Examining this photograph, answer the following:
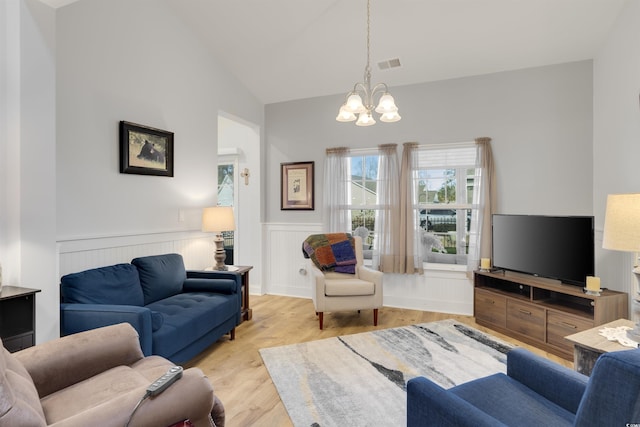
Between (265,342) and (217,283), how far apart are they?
739 mm

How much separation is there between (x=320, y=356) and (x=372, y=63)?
10.7 feet

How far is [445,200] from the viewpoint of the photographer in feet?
13.6

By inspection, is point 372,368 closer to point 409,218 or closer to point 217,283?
point 217,283

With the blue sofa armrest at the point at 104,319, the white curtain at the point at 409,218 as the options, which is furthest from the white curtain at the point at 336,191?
the blue sofa armrest at the point at 104,319

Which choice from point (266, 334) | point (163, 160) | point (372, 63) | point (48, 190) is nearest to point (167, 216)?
point (163, 160)

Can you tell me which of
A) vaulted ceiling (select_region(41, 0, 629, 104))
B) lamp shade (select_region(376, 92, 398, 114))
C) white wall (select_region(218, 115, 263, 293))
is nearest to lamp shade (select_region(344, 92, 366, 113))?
lamp shade (select_region(376, 92, 398, 114))

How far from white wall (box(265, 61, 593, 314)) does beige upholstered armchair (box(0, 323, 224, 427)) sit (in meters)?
3.21

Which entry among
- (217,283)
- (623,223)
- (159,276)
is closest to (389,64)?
(623,223)

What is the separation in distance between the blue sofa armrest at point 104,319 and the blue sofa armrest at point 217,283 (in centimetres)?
103

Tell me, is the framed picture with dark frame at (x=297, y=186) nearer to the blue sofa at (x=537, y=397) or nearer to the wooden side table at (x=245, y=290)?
the wooden side table at (x=245, y=290)

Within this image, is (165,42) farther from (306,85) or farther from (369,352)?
(369,352)

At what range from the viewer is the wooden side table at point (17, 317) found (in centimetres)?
181

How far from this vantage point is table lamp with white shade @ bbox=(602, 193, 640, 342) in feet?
6.59

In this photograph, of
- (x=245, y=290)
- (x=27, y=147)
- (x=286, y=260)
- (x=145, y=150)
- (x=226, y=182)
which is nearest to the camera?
(x=27, y=147)
